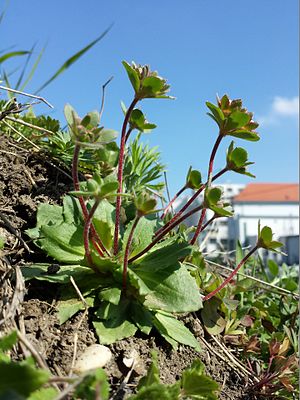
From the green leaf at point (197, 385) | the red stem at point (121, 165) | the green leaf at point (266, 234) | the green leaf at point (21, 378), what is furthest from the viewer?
the green leaf at point (266, 234)

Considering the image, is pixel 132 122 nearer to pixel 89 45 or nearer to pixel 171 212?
pixel 89 45

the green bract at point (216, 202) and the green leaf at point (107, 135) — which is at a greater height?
the green leaf at point (107, 135)

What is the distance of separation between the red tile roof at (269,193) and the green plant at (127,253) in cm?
4472

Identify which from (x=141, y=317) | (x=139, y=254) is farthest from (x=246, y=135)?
(x=141, y=317)

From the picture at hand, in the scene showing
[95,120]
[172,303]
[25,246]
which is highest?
[95,120]

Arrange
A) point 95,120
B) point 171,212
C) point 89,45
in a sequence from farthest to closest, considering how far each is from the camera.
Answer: point 171,212, point 95,120, point 89,45

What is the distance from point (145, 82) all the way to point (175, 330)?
21.0 inches

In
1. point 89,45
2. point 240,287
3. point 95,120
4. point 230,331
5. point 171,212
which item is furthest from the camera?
point 171,212

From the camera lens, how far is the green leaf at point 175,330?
3.48 ft

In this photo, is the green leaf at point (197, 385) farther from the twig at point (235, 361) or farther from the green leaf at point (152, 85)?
the green leaf at point (152, 85)

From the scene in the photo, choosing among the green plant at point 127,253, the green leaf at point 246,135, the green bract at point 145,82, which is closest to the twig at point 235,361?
Result: the green plant at point 127,253

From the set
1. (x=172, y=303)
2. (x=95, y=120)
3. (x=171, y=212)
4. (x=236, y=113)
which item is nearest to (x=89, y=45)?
(x=95, y=120)

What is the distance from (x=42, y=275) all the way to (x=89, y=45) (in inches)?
19.4

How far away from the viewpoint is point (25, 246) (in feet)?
3.61
